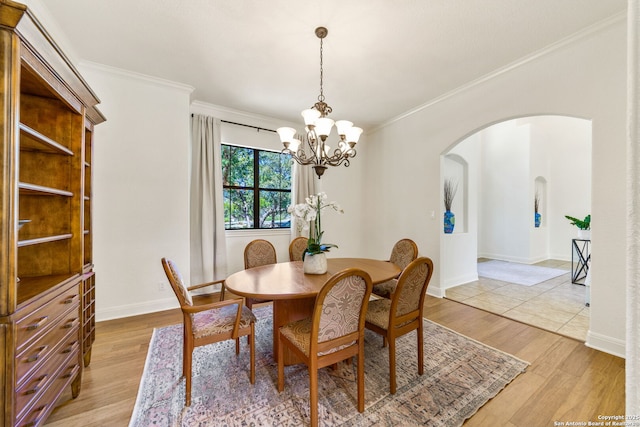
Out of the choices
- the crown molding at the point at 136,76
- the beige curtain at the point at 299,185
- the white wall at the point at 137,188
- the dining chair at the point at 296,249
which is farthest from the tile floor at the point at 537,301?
the crown molding at the point at 136,76

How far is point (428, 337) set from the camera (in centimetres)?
257

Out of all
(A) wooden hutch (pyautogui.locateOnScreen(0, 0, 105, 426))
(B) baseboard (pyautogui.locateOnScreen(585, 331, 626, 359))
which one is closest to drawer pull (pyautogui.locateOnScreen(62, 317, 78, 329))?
(A) wooden hutch (pyautogui.locateOnScreen(0, 0, 105, 426))

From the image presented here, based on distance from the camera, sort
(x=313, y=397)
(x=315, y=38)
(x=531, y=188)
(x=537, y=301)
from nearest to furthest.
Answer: (x=313, y=397) < (x=315, y=38) < (x=537, y=301) < (x=531, y=188)

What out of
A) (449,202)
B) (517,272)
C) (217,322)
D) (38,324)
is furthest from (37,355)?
(517,272)

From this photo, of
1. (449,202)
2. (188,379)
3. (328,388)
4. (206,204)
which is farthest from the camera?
(449,202)

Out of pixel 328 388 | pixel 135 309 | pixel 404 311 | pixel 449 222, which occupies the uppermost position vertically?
pixel 449 222

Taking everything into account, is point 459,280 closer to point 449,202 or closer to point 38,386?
point 449,202

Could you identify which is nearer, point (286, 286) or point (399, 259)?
point (286, 286)

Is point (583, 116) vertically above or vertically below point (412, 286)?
above

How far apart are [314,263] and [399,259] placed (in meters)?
1.12

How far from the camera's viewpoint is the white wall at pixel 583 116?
221 cm

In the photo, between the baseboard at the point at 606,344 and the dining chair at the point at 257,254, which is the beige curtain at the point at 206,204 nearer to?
the dining chair at the point at 257,254

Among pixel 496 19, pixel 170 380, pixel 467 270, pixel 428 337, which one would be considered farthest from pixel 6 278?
pixel 467 270

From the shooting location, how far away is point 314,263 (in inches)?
88.6
